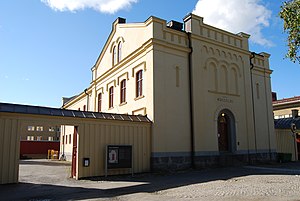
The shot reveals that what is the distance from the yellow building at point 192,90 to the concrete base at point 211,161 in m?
0.05

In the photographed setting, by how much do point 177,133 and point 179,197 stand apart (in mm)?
8016

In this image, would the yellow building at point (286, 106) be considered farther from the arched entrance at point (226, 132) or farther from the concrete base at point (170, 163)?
the concrete base at point (170, 163)

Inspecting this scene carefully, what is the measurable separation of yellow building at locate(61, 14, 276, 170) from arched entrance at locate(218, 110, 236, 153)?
1.7 inches

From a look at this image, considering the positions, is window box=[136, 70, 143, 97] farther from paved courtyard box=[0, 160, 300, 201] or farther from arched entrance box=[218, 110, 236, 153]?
paved courtyard box=[0, 160, 300, 201]

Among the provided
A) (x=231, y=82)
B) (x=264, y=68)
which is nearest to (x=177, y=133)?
(x=231, y=82)

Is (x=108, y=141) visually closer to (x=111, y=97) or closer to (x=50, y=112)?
(x=50, y=112)

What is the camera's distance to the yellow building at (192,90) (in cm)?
1648

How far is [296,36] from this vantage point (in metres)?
9.47

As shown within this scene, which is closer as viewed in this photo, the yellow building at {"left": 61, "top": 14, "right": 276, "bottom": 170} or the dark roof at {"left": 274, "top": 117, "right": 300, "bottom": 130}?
the yellow building at {"left": 61, "top": 14, "right": 276, "bottom": 170}

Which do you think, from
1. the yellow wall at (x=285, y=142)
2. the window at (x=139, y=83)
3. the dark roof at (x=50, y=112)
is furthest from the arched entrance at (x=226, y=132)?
the dark roof at (x=50, y=112)

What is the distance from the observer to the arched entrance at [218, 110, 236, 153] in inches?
749

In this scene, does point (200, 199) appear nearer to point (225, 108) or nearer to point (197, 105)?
point (197, 105)

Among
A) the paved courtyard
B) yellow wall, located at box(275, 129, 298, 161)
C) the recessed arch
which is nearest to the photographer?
the paved courtyard

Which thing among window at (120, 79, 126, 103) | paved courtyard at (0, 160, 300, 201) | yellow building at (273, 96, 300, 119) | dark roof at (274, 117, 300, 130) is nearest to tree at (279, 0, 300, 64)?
paved courtyard at (0, 160, 300, 201)
